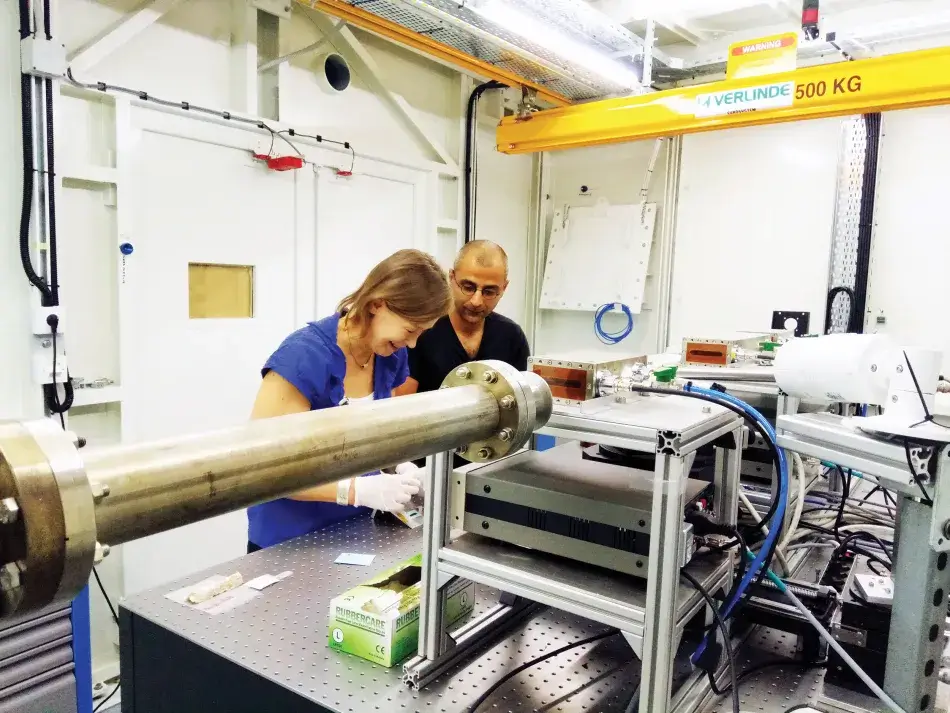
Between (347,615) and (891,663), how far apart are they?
0.76m

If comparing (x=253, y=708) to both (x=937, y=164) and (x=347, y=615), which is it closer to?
(x=347, y=615)

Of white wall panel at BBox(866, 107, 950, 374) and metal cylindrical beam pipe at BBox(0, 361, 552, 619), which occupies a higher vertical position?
white wall panel at BBox(866, 107, 950, 374)

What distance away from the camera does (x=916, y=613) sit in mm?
822

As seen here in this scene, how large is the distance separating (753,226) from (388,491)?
3.10 m

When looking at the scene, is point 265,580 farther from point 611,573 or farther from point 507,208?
point 507,208

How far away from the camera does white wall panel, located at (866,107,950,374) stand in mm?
3170

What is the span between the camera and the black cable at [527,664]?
2.99 feet

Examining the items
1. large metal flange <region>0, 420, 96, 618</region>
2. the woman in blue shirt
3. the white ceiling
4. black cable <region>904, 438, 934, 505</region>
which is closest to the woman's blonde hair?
the woman in blue shirt

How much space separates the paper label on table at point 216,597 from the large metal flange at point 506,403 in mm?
707

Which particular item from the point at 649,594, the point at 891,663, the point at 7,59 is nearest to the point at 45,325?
the point at 7,59

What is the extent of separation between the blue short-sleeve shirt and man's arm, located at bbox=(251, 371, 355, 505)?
1 centimetres

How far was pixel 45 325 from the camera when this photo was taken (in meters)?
2.08

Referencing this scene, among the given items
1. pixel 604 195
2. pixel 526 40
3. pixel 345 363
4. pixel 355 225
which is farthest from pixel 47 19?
pixel 604 195

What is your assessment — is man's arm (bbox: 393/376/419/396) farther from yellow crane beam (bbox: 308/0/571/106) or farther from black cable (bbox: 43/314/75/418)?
yellow crane beam (bbox: 308/0/571/106)
